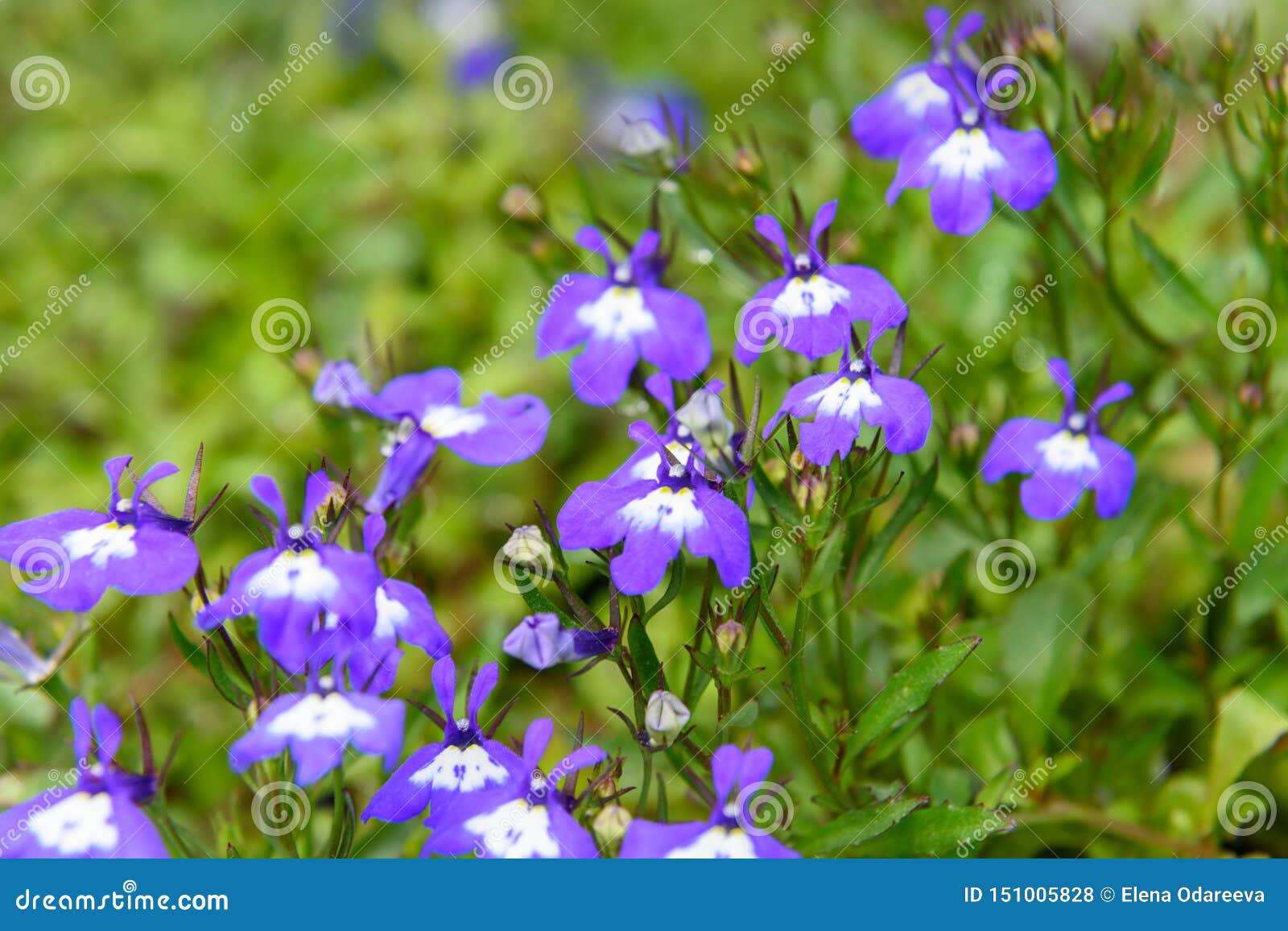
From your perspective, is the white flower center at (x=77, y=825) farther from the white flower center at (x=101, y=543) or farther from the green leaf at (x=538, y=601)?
the green leaf at (x=538, y=601)

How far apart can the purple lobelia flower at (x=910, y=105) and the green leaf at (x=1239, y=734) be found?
4.15ft

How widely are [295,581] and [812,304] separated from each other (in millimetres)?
887

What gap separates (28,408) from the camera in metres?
3.46

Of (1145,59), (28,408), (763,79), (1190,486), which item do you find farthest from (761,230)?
(28,408)

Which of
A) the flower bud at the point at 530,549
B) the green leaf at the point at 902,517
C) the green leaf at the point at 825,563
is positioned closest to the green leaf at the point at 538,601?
the flower bud at the point at 530,549

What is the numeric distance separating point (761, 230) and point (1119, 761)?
52.7 inches

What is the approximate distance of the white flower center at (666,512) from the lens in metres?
1.65

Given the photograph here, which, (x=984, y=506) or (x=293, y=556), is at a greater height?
(x=984, y=506)

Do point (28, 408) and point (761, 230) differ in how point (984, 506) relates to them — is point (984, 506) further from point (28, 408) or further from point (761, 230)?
point (28, 408)

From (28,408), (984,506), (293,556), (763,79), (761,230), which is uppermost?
(763,79)

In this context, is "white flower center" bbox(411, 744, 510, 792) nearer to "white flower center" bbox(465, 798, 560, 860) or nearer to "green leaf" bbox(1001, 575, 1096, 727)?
"white flower center" bbox(465, 798, 560, 860)

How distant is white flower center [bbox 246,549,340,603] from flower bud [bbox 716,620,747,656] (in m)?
0.54

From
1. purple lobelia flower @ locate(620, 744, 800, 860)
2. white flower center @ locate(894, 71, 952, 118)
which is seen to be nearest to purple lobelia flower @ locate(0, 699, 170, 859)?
purple lobelia flower @ locate(620, 744, 800, 860)

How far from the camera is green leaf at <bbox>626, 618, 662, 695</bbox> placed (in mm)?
1756
